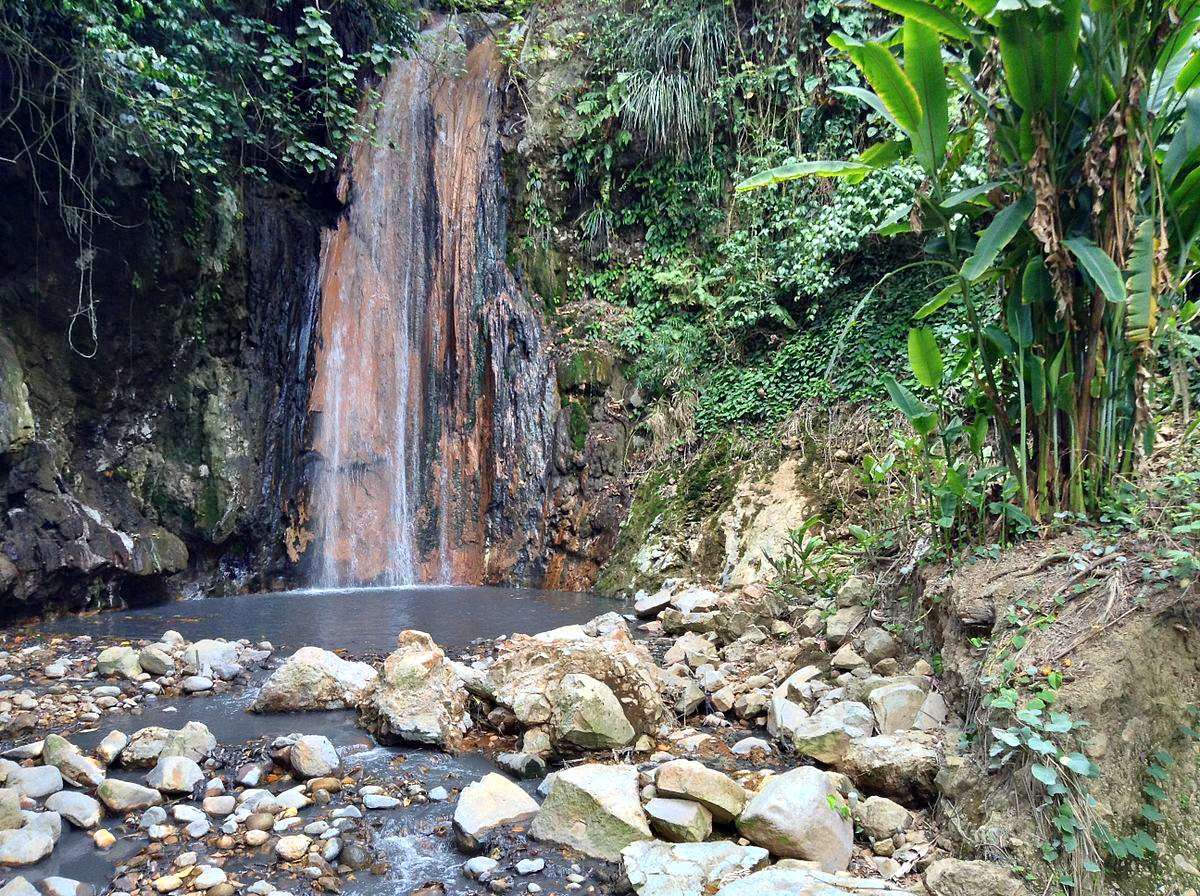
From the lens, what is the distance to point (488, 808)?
2.74 m

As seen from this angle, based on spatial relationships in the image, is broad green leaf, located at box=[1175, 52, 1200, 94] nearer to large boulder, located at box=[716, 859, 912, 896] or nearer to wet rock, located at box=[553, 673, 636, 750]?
large boulder, located at box=[716, 859, 912, 896]

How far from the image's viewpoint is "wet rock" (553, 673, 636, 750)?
3.34 metres

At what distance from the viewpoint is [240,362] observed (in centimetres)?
909

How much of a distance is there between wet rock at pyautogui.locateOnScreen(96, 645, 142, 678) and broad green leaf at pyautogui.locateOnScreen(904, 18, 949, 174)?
532cm

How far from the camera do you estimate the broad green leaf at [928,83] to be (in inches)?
129

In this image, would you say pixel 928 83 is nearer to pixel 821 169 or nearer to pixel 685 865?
pixel 821 169

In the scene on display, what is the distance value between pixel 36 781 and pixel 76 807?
318 millimetres

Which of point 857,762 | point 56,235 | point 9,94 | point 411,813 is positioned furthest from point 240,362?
point 857,762

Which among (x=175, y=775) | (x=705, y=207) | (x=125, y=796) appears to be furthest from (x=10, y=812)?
(x=705, y=207)

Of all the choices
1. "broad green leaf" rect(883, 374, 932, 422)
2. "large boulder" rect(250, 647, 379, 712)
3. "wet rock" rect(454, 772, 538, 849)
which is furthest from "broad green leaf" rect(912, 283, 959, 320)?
"large boulder" rect(250, 647, 379, 712)

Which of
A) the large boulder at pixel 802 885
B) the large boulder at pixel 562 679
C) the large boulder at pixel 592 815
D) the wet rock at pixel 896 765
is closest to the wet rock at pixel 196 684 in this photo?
the large boulder at pixel 562 679

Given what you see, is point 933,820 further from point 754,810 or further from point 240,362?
point 240,362

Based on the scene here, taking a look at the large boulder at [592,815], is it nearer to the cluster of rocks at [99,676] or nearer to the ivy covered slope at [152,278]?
the cluster of rocks at [99,676]

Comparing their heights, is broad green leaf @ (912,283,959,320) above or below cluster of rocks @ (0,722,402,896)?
above
